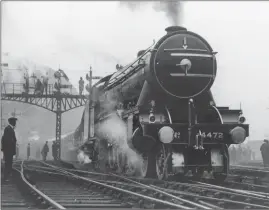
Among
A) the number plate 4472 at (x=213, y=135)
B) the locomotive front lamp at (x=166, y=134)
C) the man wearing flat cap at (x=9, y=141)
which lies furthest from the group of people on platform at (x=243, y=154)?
→ the man wearing flat cap at (x=9, y=141)

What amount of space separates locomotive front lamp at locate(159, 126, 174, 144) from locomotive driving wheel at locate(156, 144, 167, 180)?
1.61ft

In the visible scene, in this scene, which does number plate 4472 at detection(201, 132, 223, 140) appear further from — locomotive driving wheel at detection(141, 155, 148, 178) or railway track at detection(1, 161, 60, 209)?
railway track at detection(1, 161, 60, 209)

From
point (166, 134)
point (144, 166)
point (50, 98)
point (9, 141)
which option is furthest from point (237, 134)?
point (50, 98)

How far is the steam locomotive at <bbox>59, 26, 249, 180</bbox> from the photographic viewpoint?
913cm

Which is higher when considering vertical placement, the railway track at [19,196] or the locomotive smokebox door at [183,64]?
the locomotive smokebox door at [183,64]

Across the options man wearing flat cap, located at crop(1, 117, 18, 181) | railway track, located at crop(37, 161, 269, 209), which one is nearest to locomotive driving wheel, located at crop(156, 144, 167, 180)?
railway track, located at crop(37, 161, 269, 209)

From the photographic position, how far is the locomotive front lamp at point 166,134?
29.1ft

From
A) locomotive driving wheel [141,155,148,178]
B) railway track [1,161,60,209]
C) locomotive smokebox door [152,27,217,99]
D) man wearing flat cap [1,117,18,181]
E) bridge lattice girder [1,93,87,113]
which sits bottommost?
railway track [1,161,60,209]

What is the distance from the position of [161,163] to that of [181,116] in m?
1.17

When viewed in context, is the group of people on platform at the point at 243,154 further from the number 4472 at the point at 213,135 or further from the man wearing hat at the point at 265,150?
the number 4472 at the point at 213,135

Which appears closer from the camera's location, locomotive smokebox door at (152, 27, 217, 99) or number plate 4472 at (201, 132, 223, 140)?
number plate 4472 at (201, 132, 223, 140)

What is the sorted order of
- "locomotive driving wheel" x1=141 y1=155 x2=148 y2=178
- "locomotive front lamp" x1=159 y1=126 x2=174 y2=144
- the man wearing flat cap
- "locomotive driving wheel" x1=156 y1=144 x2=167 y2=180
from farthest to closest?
"locomotive driving wheel" x1=141 y1=155 x2=148 y2=178, the man wearing flat cap, "locomotive driving wheel" x1=156 y1=144 x2=167 y2=180, "locomotive front lamp" x1=159 y1=126 x2=174 y2=144

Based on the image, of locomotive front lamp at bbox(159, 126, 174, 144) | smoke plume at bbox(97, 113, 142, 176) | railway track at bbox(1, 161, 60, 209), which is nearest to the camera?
railway track at bbox(1, 161, 60, 209)

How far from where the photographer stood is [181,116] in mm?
9836
